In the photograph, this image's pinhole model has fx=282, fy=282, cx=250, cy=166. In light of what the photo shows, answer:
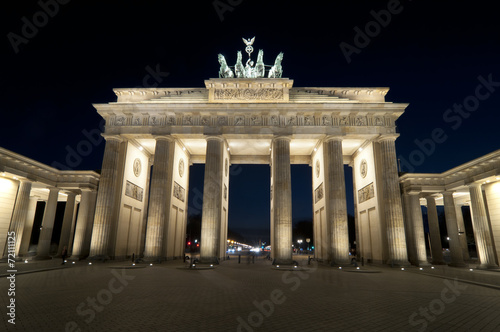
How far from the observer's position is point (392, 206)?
83.7ft

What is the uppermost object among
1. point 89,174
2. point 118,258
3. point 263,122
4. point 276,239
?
point 263,122

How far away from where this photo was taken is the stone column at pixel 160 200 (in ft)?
83.7

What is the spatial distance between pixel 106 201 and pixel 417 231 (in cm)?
2999

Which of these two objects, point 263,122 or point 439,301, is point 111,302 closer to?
point 439,301

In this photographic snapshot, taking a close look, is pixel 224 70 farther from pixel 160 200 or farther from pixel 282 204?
pixel 282 204

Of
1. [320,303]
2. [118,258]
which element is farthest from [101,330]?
[118,258]

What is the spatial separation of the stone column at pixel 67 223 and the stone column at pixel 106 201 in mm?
9764

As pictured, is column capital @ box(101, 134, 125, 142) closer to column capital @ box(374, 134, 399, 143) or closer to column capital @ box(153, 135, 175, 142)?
column capital @ box(153, 135, 175, 142)

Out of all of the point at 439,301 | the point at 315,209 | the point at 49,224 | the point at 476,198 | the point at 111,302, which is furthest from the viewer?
the point at 315,209

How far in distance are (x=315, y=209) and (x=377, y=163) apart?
30.8ft

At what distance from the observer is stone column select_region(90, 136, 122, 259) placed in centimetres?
2541

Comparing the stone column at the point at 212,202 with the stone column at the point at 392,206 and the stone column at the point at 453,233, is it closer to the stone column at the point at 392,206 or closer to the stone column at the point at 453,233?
the stone column at the point at 392,206

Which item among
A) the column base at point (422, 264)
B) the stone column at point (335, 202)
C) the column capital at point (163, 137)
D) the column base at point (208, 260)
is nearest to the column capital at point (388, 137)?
the stone column at point (335, 202)

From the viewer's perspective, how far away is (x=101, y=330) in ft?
20.4
